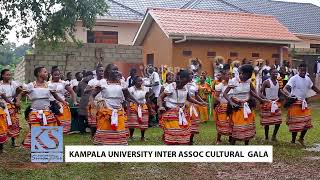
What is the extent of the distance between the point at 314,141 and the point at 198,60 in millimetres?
9125

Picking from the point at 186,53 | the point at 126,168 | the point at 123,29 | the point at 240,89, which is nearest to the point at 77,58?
the point at 186,53

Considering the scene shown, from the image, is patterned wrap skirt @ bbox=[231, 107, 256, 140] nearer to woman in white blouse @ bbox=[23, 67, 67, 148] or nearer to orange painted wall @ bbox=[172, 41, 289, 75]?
woman in white blouse @ bbox=[23, 67, 67, 148]

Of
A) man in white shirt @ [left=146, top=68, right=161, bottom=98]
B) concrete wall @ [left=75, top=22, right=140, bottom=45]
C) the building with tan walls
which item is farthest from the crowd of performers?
concrete wall @ [left=75, top=22, right=140, bottom=45]

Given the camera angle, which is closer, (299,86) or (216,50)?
(299,86)

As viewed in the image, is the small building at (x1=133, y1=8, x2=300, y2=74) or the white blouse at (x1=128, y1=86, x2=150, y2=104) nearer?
the white blouse at (x1=128, y1=86, x2=150, y2=104)

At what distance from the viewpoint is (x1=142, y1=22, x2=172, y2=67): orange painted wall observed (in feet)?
69.6

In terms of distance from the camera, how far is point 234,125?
32.7 feet

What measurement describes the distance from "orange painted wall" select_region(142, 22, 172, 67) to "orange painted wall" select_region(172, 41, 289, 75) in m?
0.40

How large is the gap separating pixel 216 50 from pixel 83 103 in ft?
32.3

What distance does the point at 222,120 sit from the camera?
11.2 metres

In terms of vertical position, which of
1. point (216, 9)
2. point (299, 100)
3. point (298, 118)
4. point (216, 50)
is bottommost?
point (298, 118)

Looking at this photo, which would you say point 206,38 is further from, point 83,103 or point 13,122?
point 13,122

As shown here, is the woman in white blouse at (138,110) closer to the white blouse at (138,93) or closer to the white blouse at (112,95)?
the white blouse at (138,93)

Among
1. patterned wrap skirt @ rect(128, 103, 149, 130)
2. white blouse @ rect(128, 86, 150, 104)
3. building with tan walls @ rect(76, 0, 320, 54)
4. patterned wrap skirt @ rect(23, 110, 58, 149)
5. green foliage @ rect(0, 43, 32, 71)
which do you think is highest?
building with tan walls @ rect(76, 0, 320, 54)
